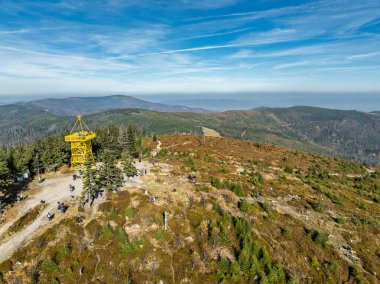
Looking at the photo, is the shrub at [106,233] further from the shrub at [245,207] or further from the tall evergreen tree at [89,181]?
the shrub at [245,207]

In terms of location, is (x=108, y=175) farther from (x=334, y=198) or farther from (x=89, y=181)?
(x=334, y=198)

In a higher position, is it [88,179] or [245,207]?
[88,179]

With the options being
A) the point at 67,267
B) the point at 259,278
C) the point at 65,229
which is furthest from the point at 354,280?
the point at 65,229

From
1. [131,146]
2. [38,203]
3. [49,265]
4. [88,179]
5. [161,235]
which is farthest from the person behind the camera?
[131,146]

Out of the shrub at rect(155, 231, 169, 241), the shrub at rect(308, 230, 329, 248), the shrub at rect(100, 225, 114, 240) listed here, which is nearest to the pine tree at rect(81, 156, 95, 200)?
the shrub at rect(100, 225, 114, 240)

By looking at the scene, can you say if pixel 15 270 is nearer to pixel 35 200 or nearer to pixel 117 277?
pixel 117 277

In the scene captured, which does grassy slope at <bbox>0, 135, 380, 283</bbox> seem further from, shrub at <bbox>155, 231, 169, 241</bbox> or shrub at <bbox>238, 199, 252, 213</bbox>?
shrub at <bbox>238, 199, 252, 213</bbox>

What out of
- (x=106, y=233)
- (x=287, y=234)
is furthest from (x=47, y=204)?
(x=287, y=234)

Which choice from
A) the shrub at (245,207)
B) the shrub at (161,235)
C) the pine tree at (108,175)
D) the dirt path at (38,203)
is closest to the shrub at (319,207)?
the shrub at (245,207)
